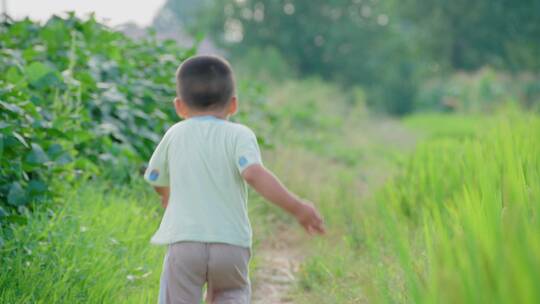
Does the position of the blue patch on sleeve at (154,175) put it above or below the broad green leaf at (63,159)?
above

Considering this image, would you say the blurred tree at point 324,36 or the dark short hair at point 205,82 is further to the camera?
A: the blurred tree at point 324,36

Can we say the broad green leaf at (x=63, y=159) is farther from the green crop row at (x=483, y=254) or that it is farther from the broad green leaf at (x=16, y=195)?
the green crop row at (x=483, y=254)

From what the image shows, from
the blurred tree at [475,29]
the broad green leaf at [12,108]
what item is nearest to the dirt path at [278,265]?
the broad green leaf at [12,108]

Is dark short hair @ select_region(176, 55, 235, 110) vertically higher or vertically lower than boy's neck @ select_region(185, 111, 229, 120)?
higher

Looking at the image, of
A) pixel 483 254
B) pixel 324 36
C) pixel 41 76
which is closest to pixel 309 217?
pixel 483 254

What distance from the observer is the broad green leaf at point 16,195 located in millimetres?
3660

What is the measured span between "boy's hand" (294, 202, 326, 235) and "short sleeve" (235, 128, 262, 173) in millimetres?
251

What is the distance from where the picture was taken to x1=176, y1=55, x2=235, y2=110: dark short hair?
111 inches

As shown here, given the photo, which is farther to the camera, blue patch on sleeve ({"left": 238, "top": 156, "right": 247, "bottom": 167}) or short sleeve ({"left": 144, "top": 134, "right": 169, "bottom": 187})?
short sleeve ({"left": 144, "top": 134, "right": 169, "bottom": 187})

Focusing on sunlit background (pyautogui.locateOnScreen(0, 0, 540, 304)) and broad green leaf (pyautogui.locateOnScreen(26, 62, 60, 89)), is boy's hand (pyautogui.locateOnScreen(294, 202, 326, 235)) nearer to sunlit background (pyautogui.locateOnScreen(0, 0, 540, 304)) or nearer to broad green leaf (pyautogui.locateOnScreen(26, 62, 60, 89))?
sunlit background (pyautogui.locateOnScreen(0, 0, 540, 304))

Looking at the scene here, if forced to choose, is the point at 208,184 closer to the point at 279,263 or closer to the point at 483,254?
the point at 483,254

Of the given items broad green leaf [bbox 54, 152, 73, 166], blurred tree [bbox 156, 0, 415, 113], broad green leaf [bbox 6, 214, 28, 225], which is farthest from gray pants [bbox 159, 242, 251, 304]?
blurred tree [bbox 156, 0, 415, 113]

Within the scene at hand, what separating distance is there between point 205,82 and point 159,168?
418 mm

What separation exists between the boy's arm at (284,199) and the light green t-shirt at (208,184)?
0.08 m
